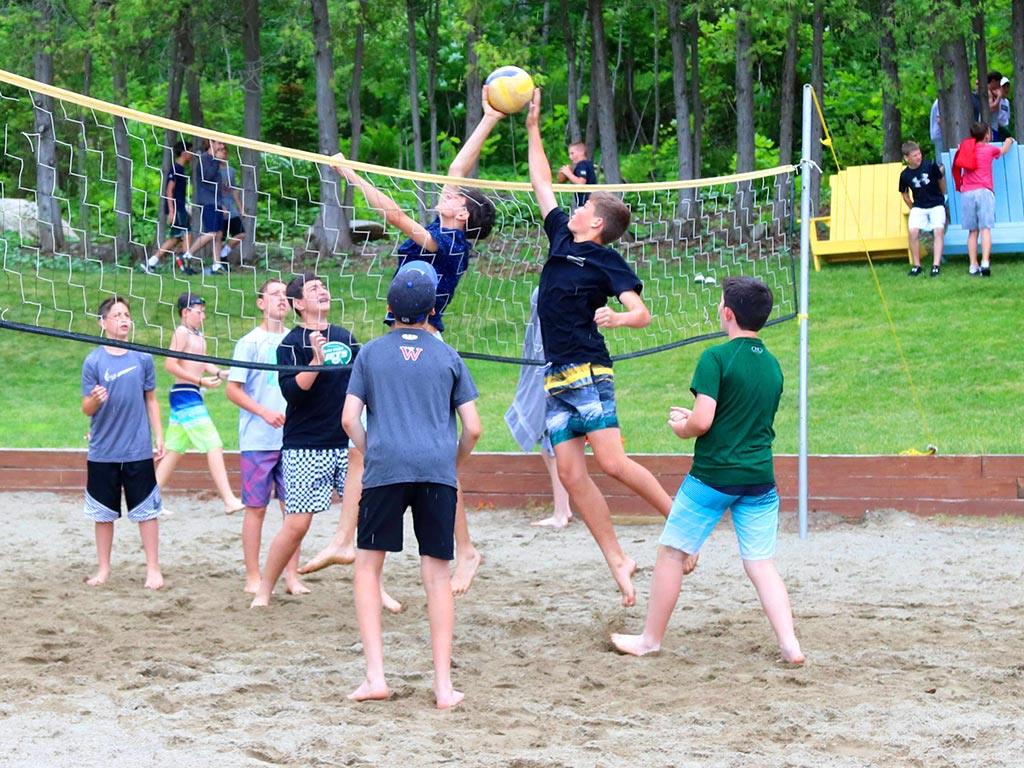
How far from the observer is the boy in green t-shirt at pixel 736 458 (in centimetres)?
482

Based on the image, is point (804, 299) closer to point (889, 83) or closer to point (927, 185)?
point (927, 185)

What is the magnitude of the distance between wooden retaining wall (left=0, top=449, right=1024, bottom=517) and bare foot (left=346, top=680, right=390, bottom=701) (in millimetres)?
3665

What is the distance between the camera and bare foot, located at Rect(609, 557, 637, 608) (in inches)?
219

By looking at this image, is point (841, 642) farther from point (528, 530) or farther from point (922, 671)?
point (528, 530)

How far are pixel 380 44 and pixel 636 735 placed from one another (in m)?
22.2

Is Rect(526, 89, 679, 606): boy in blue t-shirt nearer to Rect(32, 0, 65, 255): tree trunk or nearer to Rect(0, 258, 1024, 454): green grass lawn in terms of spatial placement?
Rect(0, 258, 1024, 454): green grass lawn

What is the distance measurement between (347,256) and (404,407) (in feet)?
39.0

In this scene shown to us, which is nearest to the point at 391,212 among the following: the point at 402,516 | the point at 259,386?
the point at 259,386

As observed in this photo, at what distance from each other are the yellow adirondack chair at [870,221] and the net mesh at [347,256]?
0.65 m

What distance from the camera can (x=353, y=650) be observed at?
525 cm

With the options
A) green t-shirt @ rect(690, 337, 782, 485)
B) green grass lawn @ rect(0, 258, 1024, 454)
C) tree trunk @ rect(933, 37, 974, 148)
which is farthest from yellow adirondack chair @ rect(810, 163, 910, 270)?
green t-shirt @ rect(690, 337, 782, 485)

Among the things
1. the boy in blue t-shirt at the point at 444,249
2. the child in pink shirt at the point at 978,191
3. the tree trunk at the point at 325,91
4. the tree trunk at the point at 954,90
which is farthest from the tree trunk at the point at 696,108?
the boy in blue t-shirt at the point at 444,249

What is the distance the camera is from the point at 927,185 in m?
14.3

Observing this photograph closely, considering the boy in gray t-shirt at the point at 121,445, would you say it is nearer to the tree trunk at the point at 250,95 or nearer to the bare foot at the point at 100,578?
the bare foot at the point at 100,578
